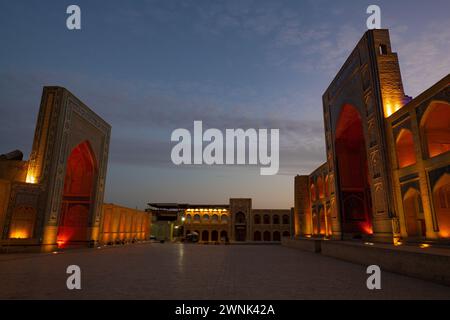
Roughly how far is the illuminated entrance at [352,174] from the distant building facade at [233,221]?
980 inches

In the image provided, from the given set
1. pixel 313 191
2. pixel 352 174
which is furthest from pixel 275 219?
pixel 352 174

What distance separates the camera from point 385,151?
13.4 metres

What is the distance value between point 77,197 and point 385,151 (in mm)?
21915

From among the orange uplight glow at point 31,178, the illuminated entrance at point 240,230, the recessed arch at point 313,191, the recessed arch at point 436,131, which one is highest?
the recessed arch at point 436,131

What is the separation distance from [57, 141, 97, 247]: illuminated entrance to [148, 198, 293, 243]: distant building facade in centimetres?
2218

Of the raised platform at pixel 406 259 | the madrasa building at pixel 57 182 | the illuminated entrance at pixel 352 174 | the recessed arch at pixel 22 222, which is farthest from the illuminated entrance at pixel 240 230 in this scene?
the raised platform at pixel 406 259

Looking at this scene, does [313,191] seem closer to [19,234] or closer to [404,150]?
[404,150]

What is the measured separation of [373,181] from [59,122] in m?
18.8

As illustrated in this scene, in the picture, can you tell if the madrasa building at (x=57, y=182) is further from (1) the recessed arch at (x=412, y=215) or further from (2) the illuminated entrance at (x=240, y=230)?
(2) the illuminated entrance at (x=240, y=230)

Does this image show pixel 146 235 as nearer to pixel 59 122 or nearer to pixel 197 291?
pixel 59 122

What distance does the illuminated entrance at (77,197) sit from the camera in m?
20.9
